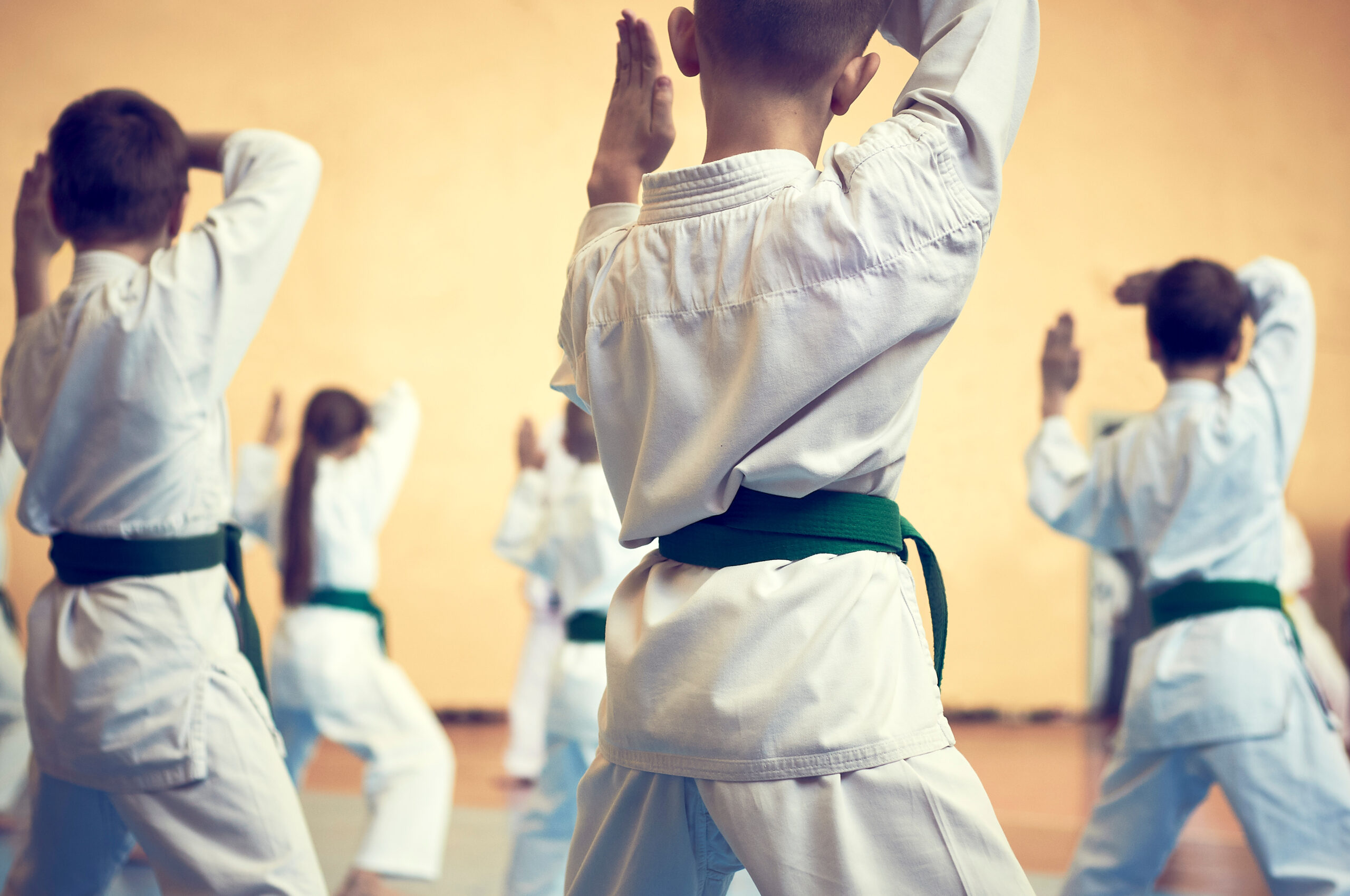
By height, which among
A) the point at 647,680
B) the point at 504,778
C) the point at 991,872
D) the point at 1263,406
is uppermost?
the point at 1263,406

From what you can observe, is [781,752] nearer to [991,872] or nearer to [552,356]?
[991,872]

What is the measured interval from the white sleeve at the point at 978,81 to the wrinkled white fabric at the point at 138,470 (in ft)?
3.40

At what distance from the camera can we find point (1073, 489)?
242 centimetres

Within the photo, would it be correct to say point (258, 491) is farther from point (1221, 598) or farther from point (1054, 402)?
point (1221, 598)

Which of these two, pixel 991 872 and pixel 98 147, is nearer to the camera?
pixel 991 872

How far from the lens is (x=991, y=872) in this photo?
34.0 inches

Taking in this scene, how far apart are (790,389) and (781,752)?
30 cm

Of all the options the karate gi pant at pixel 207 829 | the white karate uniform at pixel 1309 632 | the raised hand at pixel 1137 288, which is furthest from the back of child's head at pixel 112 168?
the white karate uniform at pixel 1309 632

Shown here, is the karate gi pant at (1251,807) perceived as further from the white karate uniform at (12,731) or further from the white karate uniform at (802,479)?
the white karate uniform at (12,731)

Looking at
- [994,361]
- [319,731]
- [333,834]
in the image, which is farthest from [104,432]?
[994,361]

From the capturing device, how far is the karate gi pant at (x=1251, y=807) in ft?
6.59

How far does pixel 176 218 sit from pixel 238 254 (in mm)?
260

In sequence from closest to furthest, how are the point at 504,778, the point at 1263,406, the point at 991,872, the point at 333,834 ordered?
the point at 991,872, the point at 1263,406, the point at 333,834, the point at 504,778

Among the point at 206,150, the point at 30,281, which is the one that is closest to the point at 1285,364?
the point at 206,150
